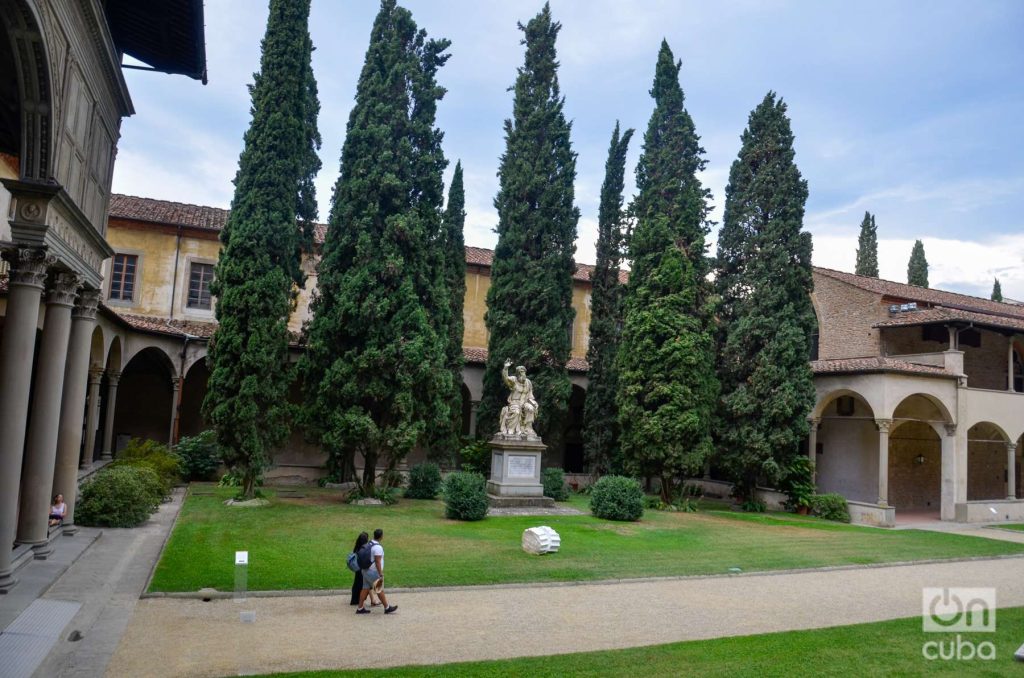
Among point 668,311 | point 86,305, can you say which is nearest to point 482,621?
point 86,305

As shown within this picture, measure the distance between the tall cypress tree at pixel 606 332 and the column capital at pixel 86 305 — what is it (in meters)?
18.9

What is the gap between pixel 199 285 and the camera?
2975 cm

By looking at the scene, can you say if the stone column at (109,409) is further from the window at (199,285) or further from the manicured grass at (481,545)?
the manicured grass at (481,545)

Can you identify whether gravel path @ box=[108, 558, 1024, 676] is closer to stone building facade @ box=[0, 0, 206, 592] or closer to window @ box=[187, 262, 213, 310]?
stone building facade @ box=[0, 0, 206, 592]

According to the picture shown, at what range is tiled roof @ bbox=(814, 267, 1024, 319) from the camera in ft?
95.0

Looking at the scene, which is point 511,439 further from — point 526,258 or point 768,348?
point 768,348

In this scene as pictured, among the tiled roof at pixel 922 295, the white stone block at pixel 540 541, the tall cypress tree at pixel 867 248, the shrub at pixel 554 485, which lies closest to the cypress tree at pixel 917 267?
the tall cypress tree at pixel 867 248

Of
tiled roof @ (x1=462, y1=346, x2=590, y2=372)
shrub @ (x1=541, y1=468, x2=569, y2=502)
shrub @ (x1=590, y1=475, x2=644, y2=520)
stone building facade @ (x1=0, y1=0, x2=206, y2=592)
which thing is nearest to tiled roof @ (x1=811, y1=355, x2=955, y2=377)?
tiled roof @ (x1=462, y1=346, x2=590, y2=372)

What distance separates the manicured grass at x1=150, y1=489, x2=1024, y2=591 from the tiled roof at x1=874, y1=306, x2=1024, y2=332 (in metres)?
8.00

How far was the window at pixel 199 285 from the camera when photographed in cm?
2967

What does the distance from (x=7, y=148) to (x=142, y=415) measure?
1993cm

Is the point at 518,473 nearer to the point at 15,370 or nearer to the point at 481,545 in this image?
the point at 481,545

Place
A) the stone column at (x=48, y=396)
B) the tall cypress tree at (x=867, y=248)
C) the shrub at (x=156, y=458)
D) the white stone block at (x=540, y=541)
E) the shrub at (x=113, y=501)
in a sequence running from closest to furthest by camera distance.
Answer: the stone column at (x=48, y=396) → the white stone block at (x=540, y=541) → the shrub at (x=113, y=501) → the shrub at (x=156, y=458) → the tall cypress tree at (x=867, y=248)

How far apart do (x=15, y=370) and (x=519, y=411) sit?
47.1 feet
